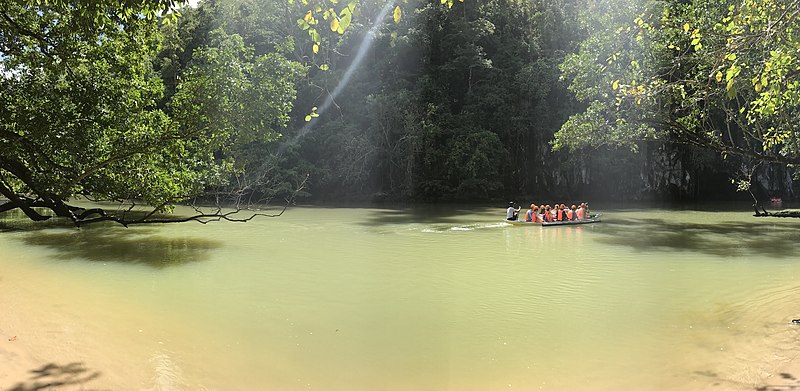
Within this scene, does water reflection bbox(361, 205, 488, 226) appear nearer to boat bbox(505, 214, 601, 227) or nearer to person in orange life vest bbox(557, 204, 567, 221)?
boat bbox(505, 214, 601, 227)

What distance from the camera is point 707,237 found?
16406mm

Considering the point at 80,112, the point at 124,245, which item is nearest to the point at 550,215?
the point at 124,245

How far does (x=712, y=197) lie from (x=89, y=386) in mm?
37323

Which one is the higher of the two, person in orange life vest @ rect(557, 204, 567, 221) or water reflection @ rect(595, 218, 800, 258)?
person in orange life vest @ rect(557, 204, 567, 221)

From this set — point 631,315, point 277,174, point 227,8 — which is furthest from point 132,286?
point 227,8

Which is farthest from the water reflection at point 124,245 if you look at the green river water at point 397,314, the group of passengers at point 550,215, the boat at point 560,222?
the group of passengers at point 550,215

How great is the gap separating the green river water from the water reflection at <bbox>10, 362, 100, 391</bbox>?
26 millimetres

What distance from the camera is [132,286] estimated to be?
9555 millimetres

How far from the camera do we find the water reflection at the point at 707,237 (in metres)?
13.8

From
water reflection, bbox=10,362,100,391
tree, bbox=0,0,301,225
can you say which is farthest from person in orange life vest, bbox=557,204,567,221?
water reflection, bbox=10,362,100,391

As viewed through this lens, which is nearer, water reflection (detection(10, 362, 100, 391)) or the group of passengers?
water reflection (detection(10, 362, 100, 391))

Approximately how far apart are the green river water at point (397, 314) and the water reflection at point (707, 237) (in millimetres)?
201

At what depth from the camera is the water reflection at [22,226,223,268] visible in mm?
12570

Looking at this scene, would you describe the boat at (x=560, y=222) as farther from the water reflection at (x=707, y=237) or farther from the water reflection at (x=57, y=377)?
the water reflection at (x=57, y=377)
